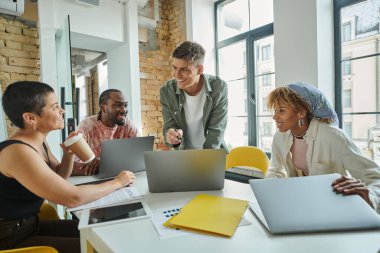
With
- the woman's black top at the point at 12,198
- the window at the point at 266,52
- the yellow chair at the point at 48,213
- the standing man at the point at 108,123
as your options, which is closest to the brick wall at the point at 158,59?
the window at the point at 266,52

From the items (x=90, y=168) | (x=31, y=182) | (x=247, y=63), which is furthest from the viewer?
(x=247, y=63)

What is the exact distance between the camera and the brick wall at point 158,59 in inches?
150

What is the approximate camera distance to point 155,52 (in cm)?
395

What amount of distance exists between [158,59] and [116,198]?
3.19 meters

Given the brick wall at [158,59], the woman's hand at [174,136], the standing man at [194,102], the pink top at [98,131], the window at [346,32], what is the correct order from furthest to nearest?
the brick wall at [158,59] → the window at [346,32] → the pink top at [98,131] → the standing man at [194,102] → the woman's hand at [174,136]

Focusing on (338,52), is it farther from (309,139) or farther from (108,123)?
(108,123)

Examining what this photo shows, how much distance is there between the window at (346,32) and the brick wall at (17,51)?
3.19 m

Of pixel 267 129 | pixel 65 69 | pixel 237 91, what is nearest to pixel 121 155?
pixel 65 69

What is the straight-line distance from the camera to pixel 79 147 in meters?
1.21

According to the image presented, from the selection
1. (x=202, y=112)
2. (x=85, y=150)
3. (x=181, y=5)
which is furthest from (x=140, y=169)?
(x=181, y=5)

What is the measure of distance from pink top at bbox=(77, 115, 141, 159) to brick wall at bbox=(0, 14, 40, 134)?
1307 millimetres

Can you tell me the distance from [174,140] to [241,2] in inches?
103

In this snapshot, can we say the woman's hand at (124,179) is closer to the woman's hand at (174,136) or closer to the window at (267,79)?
the woman's hand at (174,136)

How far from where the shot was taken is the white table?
0.65 meters
